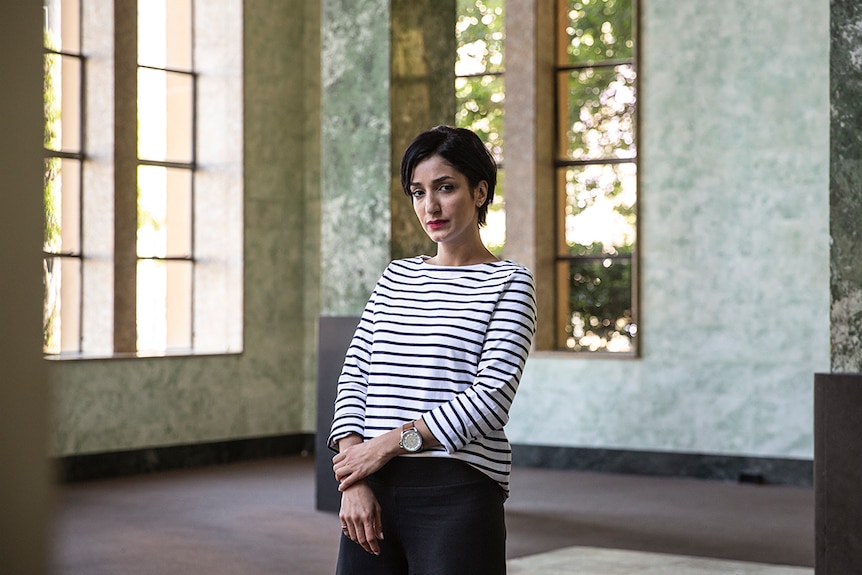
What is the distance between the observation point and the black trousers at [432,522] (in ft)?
6.93

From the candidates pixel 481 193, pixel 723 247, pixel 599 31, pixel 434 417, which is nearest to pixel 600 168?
pixel 599 31

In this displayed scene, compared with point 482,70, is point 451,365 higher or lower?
lower

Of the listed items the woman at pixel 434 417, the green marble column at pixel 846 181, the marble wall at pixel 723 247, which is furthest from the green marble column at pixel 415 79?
the woman at pixel 434 417

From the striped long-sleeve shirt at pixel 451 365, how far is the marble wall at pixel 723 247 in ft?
26.2

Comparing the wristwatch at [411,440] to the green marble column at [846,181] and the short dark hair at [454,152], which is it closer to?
the short dark hair at [454,152]

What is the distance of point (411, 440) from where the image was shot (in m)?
2.12

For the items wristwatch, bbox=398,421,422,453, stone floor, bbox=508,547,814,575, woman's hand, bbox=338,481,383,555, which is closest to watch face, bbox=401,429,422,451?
wristwatch, bbox=398,421,422,453

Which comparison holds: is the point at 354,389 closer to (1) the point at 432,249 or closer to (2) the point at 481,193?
(2) the point at 481,193

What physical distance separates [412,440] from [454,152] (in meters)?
0.53

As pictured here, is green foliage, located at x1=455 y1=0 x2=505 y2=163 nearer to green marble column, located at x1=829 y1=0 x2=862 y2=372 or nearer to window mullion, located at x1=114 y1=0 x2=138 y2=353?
window mullion, located at x1=114 y1=0 x2=138 y2=353

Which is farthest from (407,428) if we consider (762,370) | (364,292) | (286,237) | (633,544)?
(286,237)

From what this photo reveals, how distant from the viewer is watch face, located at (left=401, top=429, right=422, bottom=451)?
212 cm

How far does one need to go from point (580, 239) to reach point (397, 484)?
9.21m

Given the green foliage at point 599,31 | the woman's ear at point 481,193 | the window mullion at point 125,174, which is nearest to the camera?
the woman's ear at point 481,193
